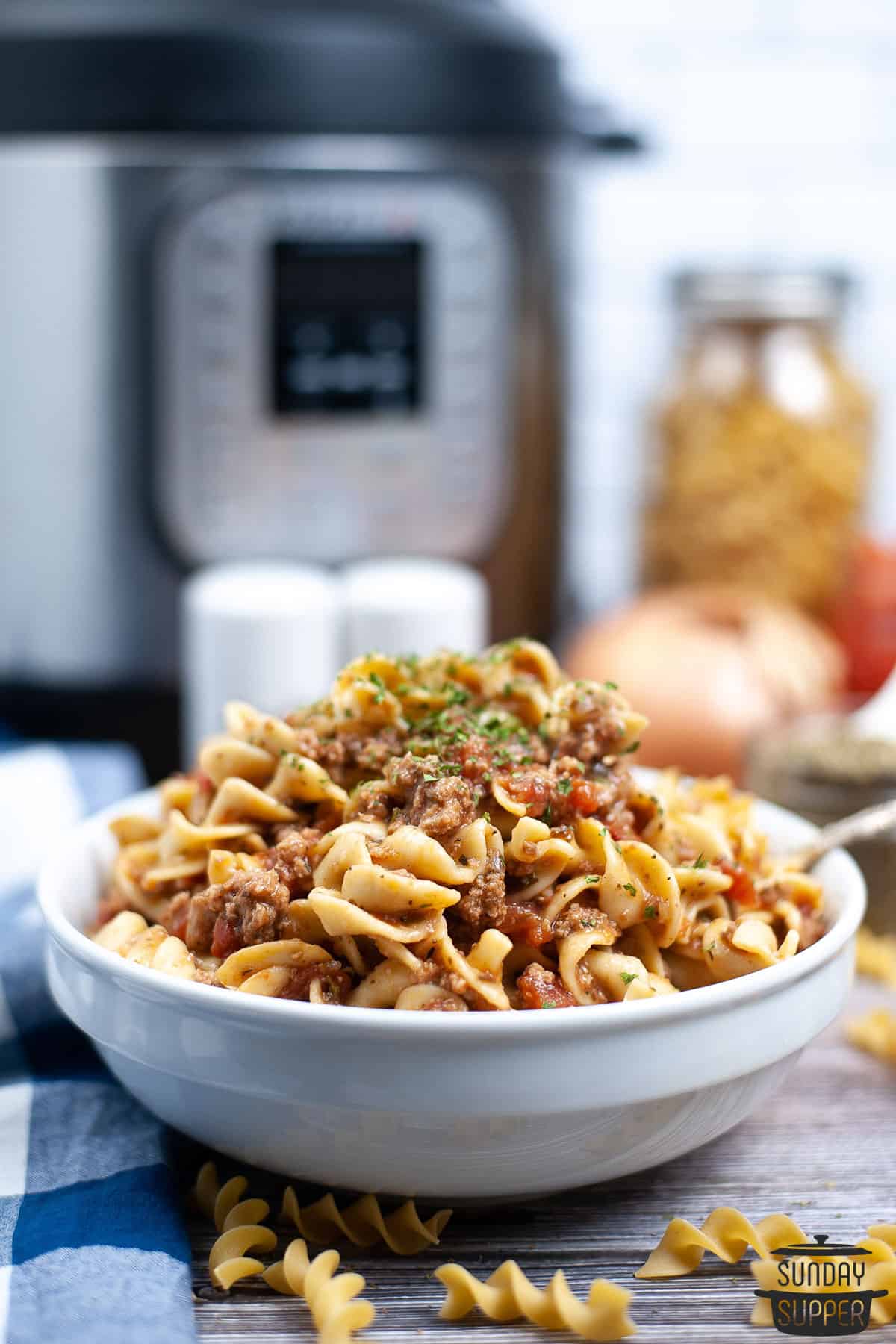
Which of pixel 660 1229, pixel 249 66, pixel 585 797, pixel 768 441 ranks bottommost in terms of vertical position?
pixel 660 1229

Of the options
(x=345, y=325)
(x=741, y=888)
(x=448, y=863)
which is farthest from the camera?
(x=345, y=325)

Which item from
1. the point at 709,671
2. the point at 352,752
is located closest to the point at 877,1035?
the point at 352,752

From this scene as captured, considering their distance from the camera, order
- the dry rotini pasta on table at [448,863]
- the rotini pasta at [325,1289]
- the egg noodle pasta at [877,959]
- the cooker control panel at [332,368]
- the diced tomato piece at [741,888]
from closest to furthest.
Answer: the rotini pasta at [325,1289] → the dry rotini pasta on table at [448,863] → the diced tomato piece at [741,888] → the egg noodle pasta at [877,959] → the cooker control panel at [332,368]

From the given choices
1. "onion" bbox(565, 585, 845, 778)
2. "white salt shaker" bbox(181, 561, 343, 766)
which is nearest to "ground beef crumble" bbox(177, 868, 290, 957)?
"white salt shaker" bbox(181, 561, 343, 766)

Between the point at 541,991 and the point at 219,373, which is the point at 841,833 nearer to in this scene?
→ the point at 541,991

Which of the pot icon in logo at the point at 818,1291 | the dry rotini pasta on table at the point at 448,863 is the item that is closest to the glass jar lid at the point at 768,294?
the dry rotini pasta on table at the point at 448,863

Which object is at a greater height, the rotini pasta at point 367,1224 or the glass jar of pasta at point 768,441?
the glass jar of pasta at point 768,441

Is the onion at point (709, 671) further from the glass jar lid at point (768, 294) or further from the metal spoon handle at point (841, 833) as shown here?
the metal spoon handle at point (841, 833)

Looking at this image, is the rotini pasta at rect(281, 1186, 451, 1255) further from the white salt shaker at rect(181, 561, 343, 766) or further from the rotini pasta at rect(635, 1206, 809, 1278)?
the white salt shaker at rect(181, 561, 343, 766)
